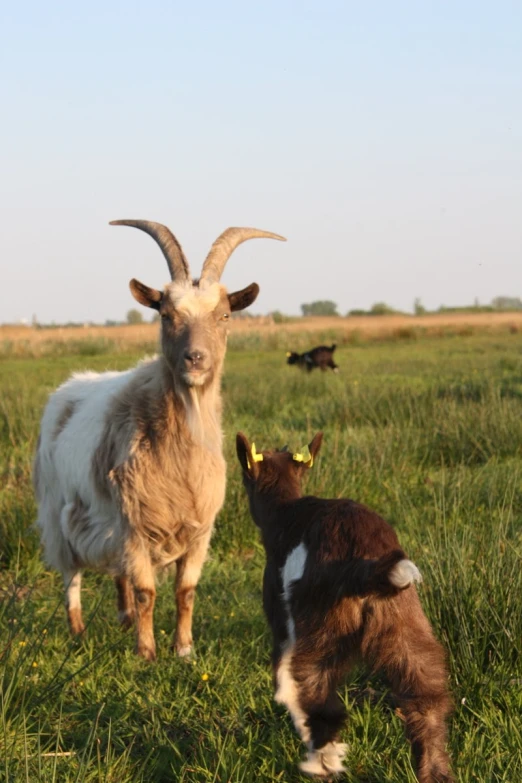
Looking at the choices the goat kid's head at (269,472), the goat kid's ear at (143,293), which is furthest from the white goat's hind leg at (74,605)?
the goat kid's head at (269,472)

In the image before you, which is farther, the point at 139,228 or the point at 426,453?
the point at 426,453

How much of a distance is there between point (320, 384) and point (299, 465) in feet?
38.5

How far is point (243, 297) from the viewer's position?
5863 mm

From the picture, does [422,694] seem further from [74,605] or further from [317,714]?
[74,605]

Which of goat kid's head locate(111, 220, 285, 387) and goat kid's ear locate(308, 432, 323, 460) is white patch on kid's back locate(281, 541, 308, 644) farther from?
goat kid's head locate(111, 220, 285, 387)

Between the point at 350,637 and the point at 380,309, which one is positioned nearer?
the point at 350,637

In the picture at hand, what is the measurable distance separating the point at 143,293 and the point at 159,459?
1036mm

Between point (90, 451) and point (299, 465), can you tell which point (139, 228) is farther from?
point (299, 465)

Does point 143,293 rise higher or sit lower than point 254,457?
higher

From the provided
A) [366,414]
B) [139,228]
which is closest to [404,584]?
[139,228]

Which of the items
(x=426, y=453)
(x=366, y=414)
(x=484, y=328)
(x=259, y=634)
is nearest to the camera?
(x=259, y=634)

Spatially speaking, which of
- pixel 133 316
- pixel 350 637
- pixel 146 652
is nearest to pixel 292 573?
pixel 350 637

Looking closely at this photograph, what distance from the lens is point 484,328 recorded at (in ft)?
134

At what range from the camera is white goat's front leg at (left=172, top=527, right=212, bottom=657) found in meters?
5.29
